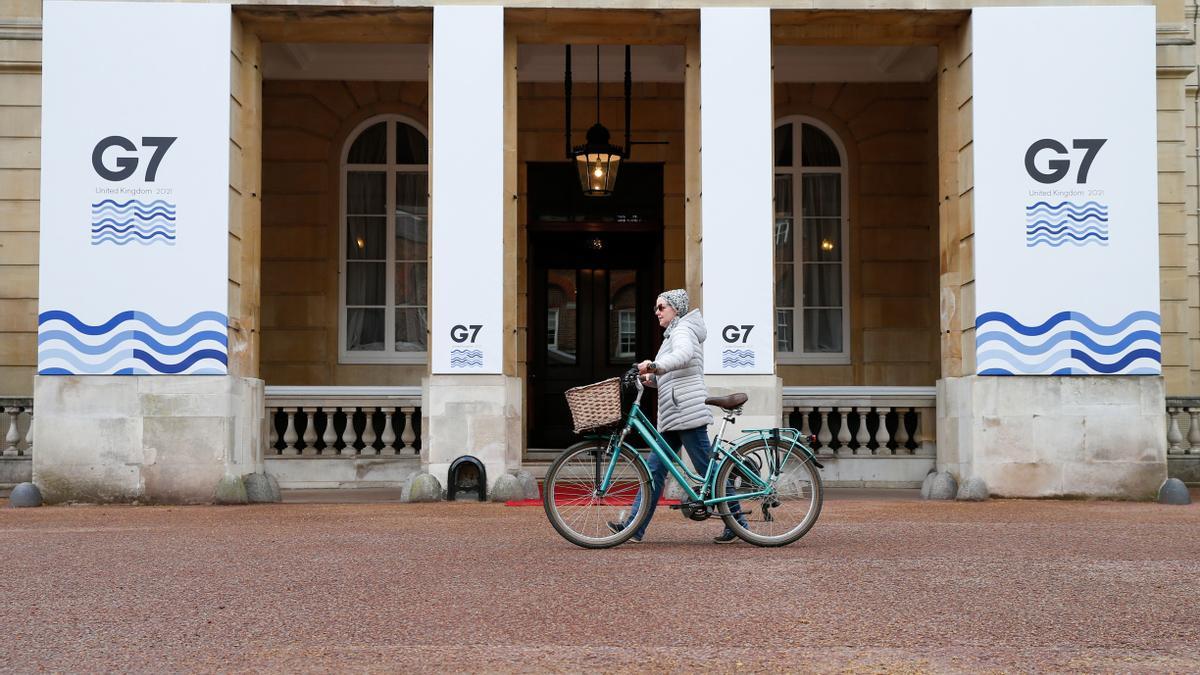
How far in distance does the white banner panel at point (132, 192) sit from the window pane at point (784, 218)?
24.6 ft

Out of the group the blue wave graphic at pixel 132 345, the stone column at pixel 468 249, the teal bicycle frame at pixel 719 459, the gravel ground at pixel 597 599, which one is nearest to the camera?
the gravel ground at pixel 597 599

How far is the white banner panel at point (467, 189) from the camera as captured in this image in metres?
12.5

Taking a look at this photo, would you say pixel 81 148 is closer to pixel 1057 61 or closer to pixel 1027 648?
pixel 1057 61

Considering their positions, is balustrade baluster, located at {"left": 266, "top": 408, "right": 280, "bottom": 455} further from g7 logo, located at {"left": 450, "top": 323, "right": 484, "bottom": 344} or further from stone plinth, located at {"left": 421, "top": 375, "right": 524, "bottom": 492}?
g7 logo, located at {"left": 450, "top": 323, "right": 484, "bottom": 344}

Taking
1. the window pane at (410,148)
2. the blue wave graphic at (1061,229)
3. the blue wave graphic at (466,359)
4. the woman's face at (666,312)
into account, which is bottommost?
the blue wave graphic at (466,359)

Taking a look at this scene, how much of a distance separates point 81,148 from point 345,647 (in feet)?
29.0

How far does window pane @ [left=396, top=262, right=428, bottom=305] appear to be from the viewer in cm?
1686

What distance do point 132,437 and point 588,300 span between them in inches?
281

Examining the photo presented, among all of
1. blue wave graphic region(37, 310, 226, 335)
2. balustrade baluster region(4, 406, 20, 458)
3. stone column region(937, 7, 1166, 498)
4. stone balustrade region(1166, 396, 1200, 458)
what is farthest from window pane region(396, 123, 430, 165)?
stone balustrade region(1166, 396, 1200, 458)

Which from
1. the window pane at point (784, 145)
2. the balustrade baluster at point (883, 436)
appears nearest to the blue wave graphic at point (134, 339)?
the balustrade baluster at point (883, 436)

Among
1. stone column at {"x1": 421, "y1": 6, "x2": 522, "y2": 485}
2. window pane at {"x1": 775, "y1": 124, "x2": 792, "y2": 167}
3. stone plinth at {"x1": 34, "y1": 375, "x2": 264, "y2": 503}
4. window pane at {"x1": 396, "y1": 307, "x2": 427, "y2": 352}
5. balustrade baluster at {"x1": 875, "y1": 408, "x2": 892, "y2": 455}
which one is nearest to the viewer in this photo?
stone plinth at {"x1": 34, "y1": 375, "x2": 264, "y2": 503}

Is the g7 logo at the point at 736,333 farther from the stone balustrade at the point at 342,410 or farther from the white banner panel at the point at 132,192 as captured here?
the white banner panel at the point at 132,192

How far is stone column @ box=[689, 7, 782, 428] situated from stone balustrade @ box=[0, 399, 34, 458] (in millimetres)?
7101

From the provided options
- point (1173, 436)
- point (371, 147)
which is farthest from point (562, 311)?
point (1173, 436)
